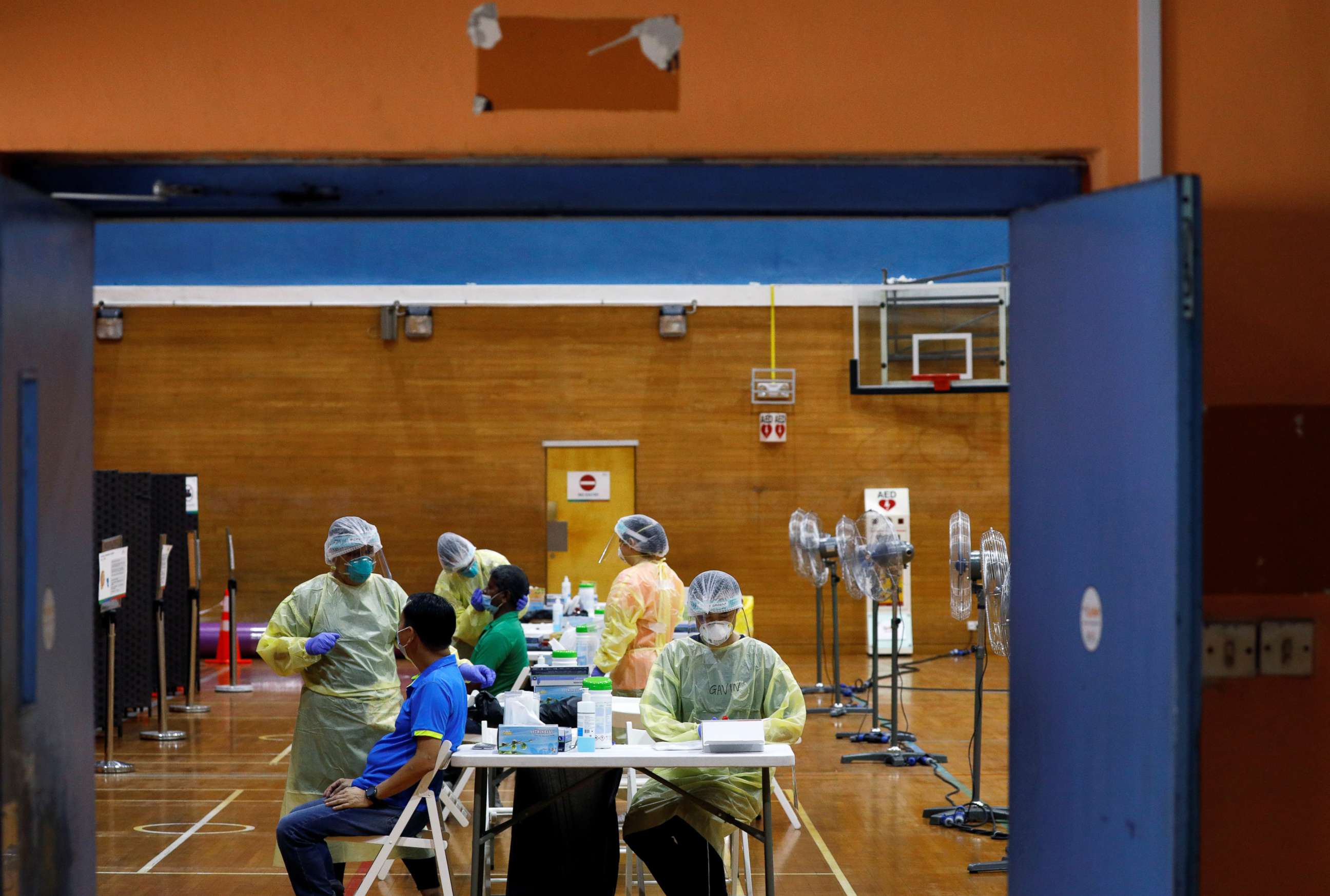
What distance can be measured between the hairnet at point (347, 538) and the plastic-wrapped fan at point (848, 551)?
12.2 ft

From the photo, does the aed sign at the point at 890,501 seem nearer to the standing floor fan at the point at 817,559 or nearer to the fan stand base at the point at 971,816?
the standing floor fan at the point at 817,559

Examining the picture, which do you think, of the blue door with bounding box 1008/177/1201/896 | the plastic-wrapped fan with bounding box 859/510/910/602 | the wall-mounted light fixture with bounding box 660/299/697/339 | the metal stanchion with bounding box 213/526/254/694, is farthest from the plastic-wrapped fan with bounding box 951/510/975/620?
the metal stanchion with bounding box 213/526/254/694

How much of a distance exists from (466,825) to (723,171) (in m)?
4.50

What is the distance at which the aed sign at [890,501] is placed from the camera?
463 inches

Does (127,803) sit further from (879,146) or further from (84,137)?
(879,146)

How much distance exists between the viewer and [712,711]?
469 centimetres

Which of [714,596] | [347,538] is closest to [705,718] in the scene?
[714,596]

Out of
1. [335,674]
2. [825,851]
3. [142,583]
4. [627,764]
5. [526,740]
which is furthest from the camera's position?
[142,583]

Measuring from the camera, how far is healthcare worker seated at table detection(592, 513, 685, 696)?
6238mm

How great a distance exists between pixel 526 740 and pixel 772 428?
7.91m

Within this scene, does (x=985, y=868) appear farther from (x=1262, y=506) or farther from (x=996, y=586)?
(x=1262, y=506)

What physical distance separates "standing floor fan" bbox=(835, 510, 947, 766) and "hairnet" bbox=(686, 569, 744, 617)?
2633 millimetres

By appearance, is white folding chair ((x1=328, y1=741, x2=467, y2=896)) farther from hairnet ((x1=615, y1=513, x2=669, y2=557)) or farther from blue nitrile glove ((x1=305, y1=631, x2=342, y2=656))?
hairnet ((x1=615, y1=513, x2=669, y2=557))

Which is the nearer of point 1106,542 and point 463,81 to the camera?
point 1106,542
